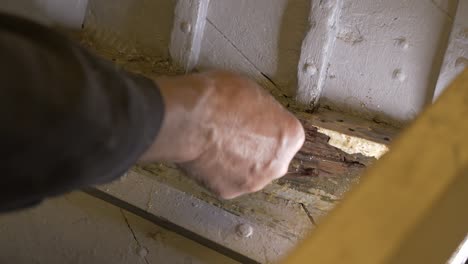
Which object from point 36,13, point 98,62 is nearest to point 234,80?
point 98,62

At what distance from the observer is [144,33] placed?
5.55 feet

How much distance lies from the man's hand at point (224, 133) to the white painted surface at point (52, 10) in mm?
1133

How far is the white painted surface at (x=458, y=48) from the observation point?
1.22m

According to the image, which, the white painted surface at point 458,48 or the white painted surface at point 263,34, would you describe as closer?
the white painted surface at point 458,48

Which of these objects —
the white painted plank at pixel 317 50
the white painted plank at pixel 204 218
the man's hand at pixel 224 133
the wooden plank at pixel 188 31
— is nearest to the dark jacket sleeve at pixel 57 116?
the man's hand at pixel 224 133

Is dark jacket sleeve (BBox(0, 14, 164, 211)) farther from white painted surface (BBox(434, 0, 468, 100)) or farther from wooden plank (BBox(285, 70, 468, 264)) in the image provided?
white painted surface (BBox(434, 0, 468, 100))

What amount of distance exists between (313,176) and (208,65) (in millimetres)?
475

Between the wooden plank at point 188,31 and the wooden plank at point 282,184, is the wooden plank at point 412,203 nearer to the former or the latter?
the wooden plank at point 282,184

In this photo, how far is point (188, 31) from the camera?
1578 millimetres

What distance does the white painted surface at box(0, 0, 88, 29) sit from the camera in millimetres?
1769

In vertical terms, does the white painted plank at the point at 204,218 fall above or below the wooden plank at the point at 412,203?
below

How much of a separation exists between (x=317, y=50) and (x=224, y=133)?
734mm

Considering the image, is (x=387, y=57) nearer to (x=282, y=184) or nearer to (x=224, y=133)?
(x=282, y=184)

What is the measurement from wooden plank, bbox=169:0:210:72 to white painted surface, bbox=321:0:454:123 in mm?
395
